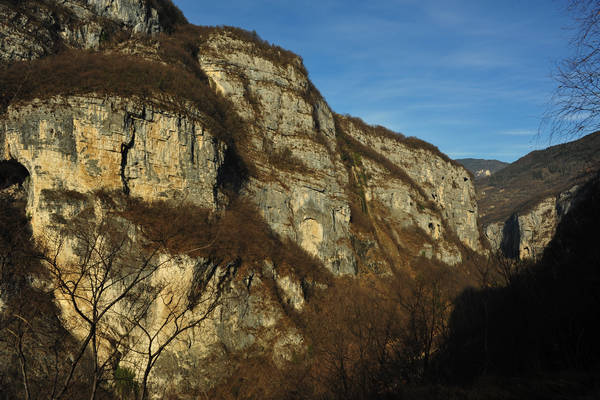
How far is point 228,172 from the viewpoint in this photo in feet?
96.1

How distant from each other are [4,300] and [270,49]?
3548 centimetres

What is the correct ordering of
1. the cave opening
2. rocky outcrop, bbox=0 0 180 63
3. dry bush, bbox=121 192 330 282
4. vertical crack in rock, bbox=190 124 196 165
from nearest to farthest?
dry bush, bbox=121 192 330 282, the cave opening, rocky outcrop, bbox=0 0 180 63, vertical crack in rock, bbox=190 124 196 165

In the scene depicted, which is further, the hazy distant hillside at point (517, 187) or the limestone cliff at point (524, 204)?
the hazy distant hillside at point (517, 187)

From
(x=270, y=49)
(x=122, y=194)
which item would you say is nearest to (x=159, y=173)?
(x=122, y=194)

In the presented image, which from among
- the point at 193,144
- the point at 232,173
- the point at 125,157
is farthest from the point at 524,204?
the point at 125,157

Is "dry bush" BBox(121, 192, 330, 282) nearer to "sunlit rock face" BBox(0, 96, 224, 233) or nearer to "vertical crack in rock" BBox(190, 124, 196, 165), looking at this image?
"sunlit rock face" BBox(0, 96, 224, 233)

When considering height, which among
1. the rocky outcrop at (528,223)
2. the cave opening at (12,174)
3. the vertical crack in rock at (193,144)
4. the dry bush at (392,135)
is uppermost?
the dry bush at (392,135)

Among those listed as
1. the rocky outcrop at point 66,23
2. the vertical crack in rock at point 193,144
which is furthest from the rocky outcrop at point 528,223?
the rocky outcrop at point 66,23

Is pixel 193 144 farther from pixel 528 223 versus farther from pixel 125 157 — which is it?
pixel 528 223

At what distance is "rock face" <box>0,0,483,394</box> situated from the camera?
20.4 metres

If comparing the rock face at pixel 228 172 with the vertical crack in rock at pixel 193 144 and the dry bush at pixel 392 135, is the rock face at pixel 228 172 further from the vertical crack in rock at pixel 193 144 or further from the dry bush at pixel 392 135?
the dry bush at pixel 392 135

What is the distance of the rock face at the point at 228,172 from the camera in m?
20.4

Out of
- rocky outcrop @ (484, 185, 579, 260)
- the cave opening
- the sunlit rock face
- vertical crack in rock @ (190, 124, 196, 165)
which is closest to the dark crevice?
vertical crack in rock @ (190, 124, 196, 165)

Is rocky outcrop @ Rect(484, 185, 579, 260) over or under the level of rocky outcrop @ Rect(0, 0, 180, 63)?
under
